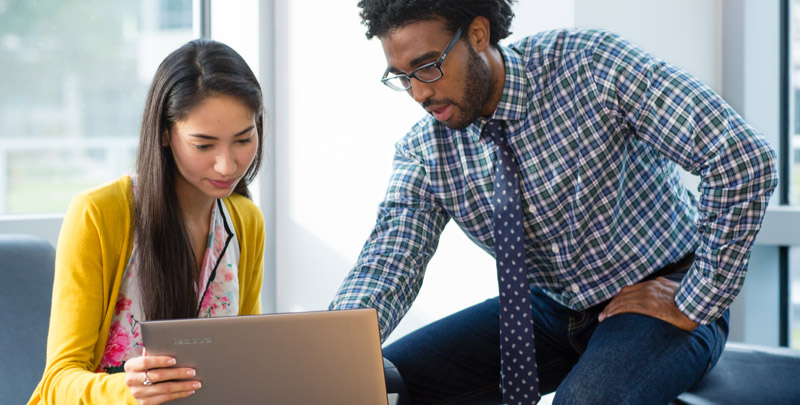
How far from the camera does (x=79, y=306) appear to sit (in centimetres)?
130

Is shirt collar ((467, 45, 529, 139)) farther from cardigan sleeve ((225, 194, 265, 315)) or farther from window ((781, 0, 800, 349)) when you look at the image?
window ((781, 0, 800, 349))

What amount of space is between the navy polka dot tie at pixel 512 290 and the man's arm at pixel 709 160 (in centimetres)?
27

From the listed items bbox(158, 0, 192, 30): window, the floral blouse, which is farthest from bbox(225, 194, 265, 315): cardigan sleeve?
bbox(158, 0, 192, 30): window

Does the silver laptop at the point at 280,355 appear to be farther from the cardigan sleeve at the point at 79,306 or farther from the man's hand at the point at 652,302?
the man's hand at the point at 652,302

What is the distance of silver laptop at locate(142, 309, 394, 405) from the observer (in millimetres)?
986

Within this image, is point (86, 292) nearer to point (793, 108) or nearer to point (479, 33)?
point (479, 33)

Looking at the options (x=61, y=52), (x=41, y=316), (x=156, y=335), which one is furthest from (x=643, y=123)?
(x=61, y=52)

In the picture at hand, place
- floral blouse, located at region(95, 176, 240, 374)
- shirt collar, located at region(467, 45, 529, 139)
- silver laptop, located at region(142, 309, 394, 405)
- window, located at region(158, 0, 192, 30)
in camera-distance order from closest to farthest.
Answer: silver laptop, located at region(142, 309, 394, 405) → floral blouse, located at region(95, 176, 240, 374) → shirt collar, located at region(467, 45, 529, 139) → window, located at region(158, 0, 192, 30)

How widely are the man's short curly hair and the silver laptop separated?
771 millimetres

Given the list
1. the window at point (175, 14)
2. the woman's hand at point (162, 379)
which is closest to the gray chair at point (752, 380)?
the woman's hand at point (162, 379)

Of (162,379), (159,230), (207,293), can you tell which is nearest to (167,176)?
(159,230)

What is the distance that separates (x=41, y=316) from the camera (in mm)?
1526

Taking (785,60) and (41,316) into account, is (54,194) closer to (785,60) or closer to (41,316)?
(41,316)

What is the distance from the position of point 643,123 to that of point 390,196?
1.88 ft
